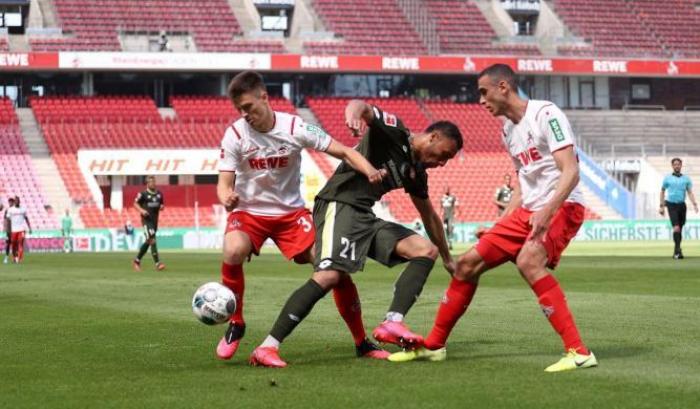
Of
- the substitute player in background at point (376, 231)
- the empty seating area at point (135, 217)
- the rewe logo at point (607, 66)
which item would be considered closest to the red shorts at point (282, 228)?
the substitute player in background at point (376, 231)

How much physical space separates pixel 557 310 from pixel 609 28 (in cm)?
6255

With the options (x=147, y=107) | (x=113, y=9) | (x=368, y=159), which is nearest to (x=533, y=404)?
(x=368, y=159)

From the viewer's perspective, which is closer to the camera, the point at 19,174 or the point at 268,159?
the point at 268,159

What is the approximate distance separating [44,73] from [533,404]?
175ft

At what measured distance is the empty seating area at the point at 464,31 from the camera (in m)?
64.6

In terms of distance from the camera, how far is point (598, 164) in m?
58.1

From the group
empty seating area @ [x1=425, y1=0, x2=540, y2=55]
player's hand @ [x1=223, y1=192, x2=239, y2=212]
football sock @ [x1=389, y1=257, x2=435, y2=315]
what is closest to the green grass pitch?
football sock @ [x1=389, y1=257, x2=435, y2=315]

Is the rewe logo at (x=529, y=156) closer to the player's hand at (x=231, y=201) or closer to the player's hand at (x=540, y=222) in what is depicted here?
the player's hand at (x=540, y=222)

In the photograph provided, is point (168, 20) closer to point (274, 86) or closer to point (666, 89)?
point (274, 86)

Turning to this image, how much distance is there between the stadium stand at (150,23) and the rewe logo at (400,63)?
507 centimetres

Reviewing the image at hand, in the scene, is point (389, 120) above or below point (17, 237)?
above

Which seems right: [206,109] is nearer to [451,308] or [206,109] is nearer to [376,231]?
[376,231]

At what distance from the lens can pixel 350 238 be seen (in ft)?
29.1

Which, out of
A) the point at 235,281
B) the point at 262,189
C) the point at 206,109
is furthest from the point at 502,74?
the point at 206,109
